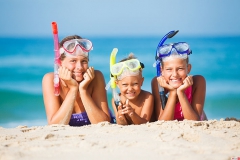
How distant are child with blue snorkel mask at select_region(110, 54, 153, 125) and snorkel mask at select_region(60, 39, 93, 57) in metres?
0.36

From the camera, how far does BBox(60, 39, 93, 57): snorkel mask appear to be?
5.76 m

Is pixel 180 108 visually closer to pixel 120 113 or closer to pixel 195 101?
pixel 195 101

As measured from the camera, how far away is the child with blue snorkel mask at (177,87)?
18.5 feet

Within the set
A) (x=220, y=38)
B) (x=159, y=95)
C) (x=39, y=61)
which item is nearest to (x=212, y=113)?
(x=159, y=95)

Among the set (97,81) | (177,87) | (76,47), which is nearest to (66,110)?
(97,81)

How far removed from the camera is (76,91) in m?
5.68

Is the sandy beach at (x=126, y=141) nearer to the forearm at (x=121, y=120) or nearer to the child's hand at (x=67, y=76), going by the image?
the forearm at (x=121, y=120)

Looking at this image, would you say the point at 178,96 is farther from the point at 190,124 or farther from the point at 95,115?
the point at 95,115

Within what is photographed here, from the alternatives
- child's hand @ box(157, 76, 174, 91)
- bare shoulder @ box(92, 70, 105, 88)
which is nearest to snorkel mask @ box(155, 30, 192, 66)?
child's hand @ box(157, 76, 174, 91)

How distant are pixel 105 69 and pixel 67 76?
1045 centimetres

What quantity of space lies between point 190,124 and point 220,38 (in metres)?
20.1

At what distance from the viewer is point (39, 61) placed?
17.9 metres

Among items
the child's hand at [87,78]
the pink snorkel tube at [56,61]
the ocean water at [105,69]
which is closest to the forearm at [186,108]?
the child's hand at [87,78]

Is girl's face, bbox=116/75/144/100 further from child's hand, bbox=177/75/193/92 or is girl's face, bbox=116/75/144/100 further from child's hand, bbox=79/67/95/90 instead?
child's hand, bbox=177/75/193/92
